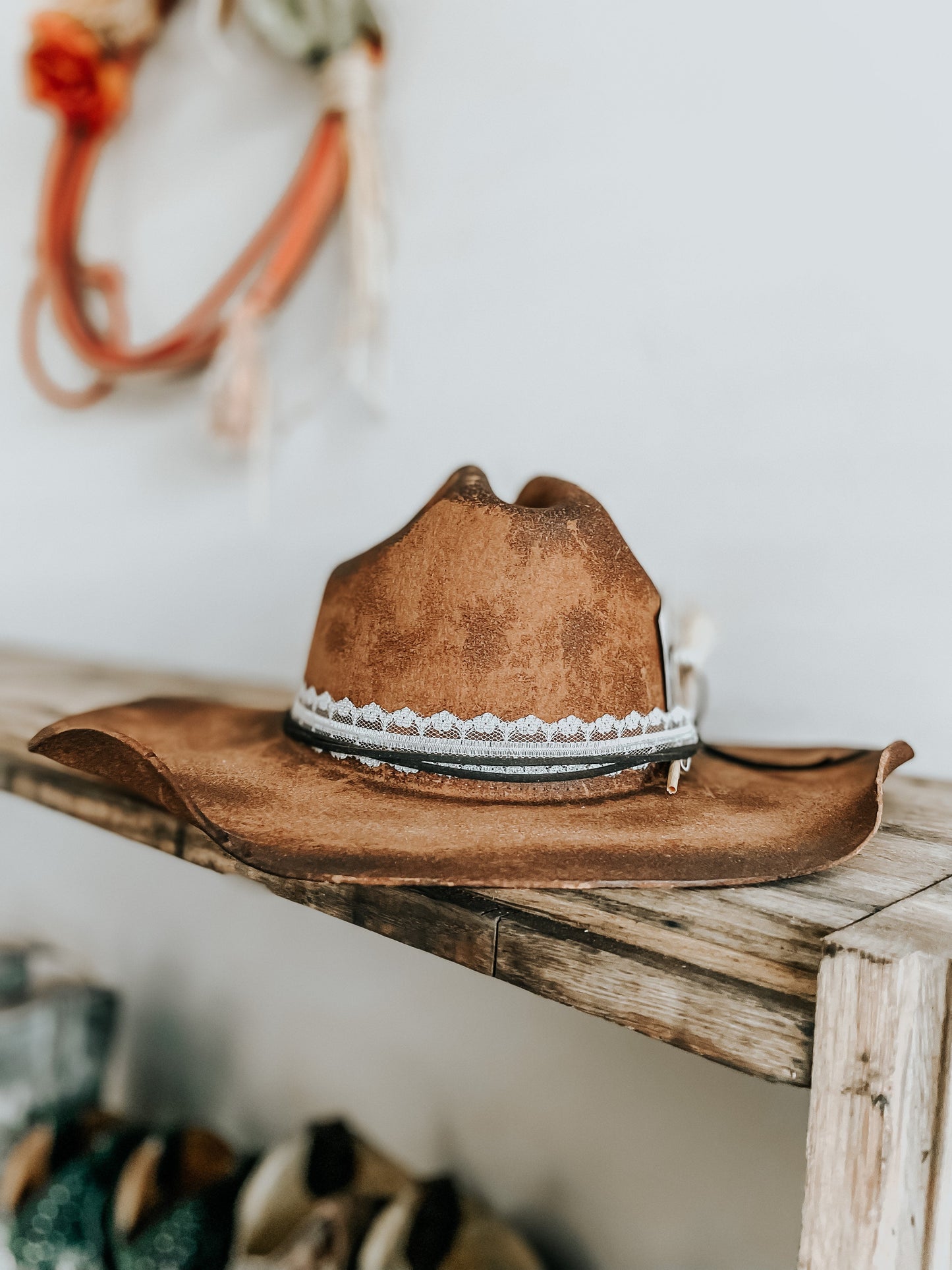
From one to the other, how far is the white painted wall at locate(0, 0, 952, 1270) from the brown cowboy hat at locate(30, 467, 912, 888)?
26 cm

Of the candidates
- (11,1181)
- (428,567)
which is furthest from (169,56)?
(11,1181)

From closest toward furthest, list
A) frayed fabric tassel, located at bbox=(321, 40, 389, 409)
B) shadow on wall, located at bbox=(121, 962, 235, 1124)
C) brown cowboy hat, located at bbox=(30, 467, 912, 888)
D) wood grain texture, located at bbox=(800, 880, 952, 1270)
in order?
wood grain texture, located at bbox=(800, 880, 952, 1270), brown cowboy hat, located at bbox=(30, 467, 912, 888), frayed fabric tassel, located at bbox=(321, 40, 389, 409), shadow on wall, located at bbox=(121, 962, 235, 1124)

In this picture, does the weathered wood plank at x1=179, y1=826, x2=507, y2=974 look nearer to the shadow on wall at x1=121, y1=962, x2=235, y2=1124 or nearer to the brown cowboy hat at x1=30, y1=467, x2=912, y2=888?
the brown cowboy hat at x1=30, y1=467, x2=912, y2=888

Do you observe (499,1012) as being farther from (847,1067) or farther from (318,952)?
(847,1067)

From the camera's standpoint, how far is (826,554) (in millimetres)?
768

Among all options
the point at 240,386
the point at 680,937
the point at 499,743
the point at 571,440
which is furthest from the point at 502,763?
the point at 240,386

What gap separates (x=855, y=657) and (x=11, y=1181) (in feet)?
3.21

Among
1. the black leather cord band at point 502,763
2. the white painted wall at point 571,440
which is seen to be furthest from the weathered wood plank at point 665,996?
the white painted wall at point 571,440

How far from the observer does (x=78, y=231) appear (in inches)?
52.3

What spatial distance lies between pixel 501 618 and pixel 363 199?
2.22 feet

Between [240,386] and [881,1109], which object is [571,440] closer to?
[240,386]

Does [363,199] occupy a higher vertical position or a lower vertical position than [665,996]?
higher

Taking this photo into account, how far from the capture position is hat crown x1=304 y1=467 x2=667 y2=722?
21.1 inches

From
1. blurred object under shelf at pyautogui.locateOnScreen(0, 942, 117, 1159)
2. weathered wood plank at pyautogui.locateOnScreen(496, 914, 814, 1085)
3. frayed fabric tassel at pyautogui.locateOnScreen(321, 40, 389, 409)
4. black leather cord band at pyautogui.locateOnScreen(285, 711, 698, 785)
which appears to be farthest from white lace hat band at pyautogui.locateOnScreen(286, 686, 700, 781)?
blurred object under shelf at pyautogui.locateOnScreen(0, 942, 117, 1159)
